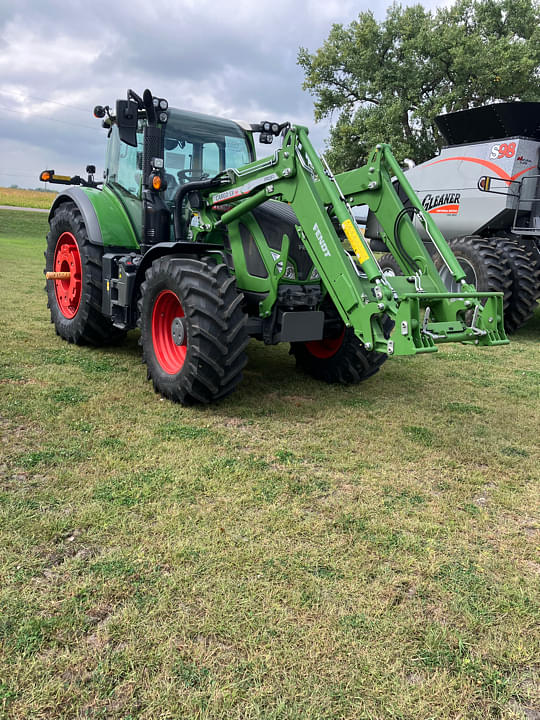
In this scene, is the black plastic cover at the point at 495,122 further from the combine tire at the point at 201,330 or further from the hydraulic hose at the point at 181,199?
the combine tire at the point at 201,330

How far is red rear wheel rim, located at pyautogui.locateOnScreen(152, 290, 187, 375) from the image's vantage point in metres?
5.06

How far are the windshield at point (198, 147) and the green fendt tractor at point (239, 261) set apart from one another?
13 mm

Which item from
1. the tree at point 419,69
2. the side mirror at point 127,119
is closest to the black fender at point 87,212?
the side mirror at point 127,119

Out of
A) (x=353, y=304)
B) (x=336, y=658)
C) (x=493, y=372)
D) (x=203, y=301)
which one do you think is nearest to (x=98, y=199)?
(x=203, y=301)

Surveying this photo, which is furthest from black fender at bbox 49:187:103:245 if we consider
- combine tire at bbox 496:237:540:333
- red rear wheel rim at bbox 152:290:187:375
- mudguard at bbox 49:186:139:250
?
combine tire at bbox 496:237:540:333

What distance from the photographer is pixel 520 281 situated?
8.83 meters

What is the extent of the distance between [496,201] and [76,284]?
22.6ft

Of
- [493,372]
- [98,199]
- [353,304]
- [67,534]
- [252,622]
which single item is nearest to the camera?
[252,622]

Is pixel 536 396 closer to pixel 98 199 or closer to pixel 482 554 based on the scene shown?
pixel 482 554

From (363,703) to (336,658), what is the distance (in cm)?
20

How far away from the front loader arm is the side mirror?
891 millimetres

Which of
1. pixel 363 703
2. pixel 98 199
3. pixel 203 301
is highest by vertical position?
pixel 98 199

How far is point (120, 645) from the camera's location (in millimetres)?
2172

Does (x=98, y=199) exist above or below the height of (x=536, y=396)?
above
